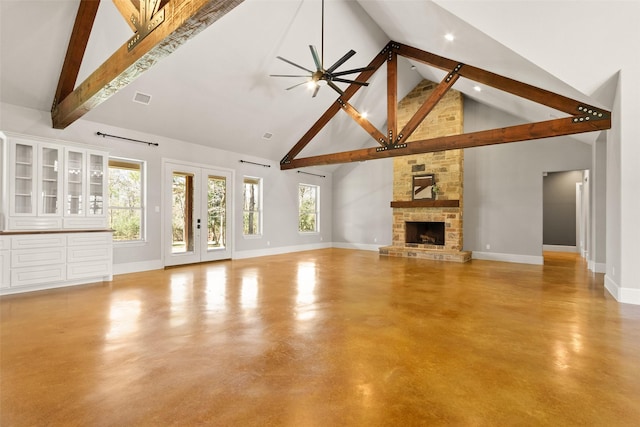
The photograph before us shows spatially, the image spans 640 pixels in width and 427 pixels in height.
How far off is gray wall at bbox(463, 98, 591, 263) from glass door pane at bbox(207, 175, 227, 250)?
6589mm

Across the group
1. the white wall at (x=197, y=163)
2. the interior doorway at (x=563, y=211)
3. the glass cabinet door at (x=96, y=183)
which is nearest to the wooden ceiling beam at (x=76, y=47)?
the white wall at (x=197, y=163)

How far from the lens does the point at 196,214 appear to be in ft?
24.1

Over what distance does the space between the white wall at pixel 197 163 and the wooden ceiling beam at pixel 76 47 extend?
0.62 m

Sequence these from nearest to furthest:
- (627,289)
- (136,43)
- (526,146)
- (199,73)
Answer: (136,43)
(627,289)
(199,73)
(526,146)

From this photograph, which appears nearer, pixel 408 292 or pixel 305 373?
pixel 305 373

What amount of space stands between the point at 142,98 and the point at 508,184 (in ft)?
28.0

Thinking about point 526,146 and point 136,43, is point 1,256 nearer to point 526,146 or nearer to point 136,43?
point 136,43

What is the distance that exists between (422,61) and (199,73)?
181 inches

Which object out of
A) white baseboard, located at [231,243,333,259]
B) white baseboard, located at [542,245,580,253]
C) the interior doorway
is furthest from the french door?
white baseboard, located at [542,245,580,253]

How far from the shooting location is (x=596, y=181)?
6188 mm

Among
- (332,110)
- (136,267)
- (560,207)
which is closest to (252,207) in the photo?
(136,267)

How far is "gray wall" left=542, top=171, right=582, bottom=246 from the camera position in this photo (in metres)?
9.55

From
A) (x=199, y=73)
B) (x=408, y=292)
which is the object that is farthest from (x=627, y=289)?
(x=199, y=73)

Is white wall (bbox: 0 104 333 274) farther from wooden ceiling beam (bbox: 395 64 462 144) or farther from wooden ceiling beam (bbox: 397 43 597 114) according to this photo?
wooden ceiling beam (bbox: 397 43 597 114)
